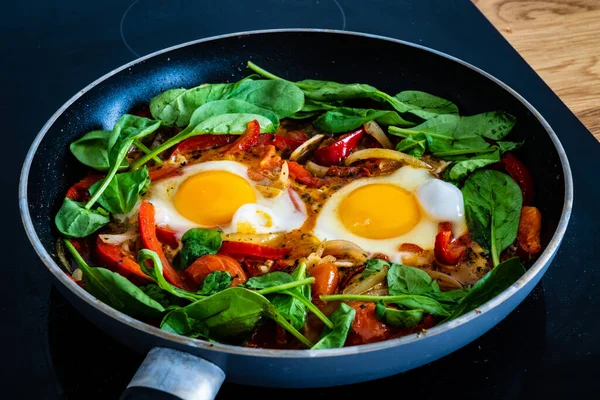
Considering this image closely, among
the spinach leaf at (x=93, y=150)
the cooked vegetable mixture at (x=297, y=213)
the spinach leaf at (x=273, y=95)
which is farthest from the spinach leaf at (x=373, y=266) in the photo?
the spinach leaf at (x=93, y=150)

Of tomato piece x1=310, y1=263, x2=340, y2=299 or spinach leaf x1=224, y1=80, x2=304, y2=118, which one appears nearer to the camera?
tomato piece x1=310, y1=263, x2=340, y2=299

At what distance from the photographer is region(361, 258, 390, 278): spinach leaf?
59.3 inches

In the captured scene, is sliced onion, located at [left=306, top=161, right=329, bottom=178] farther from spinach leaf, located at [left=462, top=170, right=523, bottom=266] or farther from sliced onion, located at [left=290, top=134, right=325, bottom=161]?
spinach leaf, located at [left=462, top=170, right=523, bottom=266]

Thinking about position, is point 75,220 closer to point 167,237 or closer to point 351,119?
point 167,237

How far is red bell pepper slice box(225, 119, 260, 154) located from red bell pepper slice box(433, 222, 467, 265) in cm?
55

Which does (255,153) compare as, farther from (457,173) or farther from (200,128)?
(457,173)

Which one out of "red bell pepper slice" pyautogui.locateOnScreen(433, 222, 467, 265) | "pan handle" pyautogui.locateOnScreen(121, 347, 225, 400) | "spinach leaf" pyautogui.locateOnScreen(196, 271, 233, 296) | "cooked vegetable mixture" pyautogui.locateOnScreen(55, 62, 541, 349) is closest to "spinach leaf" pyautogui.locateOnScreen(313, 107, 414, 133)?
"cooked vegetable mixture" pyautogui.locateOnScreen(55, 62, 541, 349)

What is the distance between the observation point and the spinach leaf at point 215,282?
4.66ft

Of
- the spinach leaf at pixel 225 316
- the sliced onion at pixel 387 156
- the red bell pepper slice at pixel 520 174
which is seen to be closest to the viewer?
the spinach leaf at pixel 225 316

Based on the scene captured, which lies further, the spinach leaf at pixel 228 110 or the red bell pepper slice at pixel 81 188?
Answer: the spinach leaf at pixel 228 110

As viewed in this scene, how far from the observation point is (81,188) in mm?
1756

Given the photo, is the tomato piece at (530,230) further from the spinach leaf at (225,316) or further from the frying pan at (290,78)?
the spinach leaf at (225,316)

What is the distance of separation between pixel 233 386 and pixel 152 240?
15.6 inches

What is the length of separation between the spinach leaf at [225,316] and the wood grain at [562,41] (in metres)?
1.25
